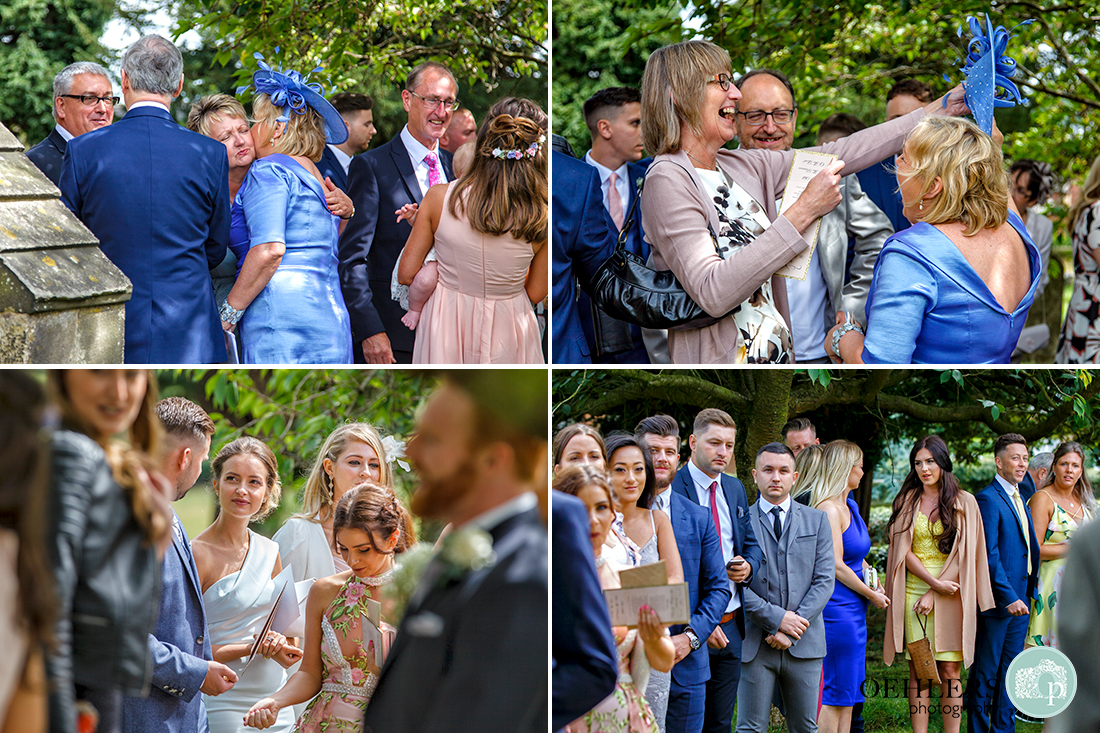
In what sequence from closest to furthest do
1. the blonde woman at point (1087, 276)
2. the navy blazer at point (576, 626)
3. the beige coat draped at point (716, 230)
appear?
the navy blazer at point (576, 626)
the beige coat draped at point (716, 230)
the blonde woman at point (1087, 276)

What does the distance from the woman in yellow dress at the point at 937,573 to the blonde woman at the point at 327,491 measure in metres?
1.64

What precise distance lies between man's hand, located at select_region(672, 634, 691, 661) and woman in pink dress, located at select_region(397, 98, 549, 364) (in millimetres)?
983

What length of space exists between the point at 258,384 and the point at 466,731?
4.16 feet

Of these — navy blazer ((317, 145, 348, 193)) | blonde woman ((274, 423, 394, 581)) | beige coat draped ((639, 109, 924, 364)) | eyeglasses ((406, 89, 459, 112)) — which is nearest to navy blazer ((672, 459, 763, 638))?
beige coat draped ((639, 109, 924, 364))

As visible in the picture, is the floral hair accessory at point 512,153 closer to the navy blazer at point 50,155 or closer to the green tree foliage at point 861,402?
the green tree foliage at point 861,402

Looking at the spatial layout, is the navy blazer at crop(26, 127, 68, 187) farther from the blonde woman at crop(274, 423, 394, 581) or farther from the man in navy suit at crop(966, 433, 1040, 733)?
the man in navy suit at crop(966, 433, 1040, 733)

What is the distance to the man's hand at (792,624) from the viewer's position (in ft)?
10.2

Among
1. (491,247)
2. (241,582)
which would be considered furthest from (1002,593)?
(241,582)

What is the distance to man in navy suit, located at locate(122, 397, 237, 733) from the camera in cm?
277

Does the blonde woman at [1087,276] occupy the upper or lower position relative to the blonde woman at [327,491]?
upper

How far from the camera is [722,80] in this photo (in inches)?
119

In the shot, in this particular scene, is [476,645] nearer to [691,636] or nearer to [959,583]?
[691,636]

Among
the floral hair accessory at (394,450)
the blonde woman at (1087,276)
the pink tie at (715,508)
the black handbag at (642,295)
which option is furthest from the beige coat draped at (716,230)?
the blonde woman at (1087,276)

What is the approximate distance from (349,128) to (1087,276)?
3.40m
